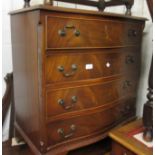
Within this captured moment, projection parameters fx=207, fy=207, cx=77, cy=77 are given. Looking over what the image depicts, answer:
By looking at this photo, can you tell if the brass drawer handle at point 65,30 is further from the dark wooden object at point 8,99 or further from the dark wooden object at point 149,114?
the dark wooden object at point 8,99

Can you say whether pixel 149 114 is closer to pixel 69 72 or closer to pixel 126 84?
pixel 126 84

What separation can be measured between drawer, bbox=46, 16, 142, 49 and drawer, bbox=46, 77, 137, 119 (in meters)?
0.25

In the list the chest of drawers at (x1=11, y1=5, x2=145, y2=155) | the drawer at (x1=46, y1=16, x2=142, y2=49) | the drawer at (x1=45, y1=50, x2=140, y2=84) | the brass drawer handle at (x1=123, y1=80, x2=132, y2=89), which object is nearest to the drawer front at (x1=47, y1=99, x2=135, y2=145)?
the chest of drawers at (x1=11, y1=5, x2=145, y2=155)

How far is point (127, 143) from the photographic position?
1.22 metres

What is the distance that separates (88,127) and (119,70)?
0.43 meters

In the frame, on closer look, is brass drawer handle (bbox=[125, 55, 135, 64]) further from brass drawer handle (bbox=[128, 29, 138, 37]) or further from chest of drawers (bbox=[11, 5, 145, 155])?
brass drawer handle (bbox=[128, 29, 138, 37])

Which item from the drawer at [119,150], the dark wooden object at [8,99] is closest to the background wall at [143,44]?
the dark wooden object at [8,99]

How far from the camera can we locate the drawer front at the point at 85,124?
1159mm

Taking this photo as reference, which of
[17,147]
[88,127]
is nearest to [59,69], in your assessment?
[88,127]

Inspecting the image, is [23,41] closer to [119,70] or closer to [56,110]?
[56,110]

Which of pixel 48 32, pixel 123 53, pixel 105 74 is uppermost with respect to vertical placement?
pixel 48 32

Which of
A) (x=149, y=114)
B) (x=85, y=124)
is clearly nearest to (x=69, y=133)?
(x=85, y=124)

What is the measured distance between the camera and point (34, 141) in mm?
1214

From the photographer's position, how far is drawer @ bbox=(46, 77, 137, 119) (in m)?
1.12
